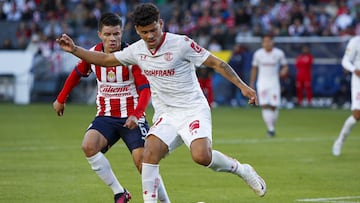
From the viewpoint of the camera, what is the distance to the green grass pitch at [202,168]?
12000 millimetres

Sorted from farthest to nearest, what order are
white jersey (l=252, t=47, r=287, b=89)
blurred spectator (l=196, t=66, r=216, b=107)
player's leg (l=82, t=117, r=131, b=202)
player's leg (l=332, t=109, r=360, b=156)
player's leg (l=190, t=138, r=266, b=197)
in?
blurred spectator (l=196, t=66, r=216, b=107) → white jersey (l=252, t=47, r=287, b=89) → player's leg (l=332, t=109, r=360, b=156) → player's leg (l=82, t=117, r=131, b=202) → player's leg (l=190, t=138, r=266, b=197)

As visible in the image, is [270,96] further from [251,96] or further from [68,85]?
[251,96]

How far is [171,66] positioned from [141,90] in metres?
0.90

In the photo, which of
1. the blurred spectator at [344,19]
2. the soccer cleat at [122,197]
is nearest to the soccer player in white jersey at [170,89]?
the soccer cleat at [122,197]

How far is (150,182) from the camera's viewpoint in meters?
9.58

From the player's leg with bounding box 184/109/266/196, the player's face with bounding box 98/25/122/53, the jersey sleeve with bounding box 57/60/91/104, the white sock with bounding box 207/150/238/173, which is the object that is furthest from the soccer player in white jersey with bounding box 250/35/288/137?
the white sock with bounding box 207/150/238/173

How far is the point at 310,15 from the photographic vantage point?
3941cm

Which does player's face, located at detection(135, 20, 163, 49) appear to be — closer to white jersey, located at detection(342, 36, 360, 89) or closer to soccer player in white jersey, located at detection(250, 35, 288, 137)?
white jersey, located at detection(342, 36, 360, 89)

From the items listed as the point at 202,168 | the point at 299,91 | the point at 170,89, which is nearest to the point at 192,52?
the point at 170,89

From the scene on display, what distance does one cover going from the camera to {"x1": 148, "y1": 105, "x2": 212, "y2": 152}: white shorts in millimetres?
9805

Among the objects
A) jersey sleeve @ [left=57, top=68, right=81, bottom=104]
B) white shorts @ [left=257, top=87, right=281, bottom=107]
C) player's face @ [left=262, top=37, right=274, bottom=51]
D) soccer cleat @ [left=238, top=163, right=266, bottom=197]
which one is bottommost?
white shorts @ [left=257, top=87, right=281, bottom=107]

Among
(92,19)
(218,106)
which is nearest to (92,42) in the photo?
(92,19)

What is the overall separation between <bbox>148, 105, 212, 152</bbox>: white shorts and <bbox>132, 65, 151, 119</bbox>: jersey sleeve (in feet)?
0.99

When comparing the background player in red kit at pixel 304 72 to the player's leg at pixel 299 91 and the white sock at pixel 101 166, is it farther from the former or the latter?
the white sock at pixel 101 166
